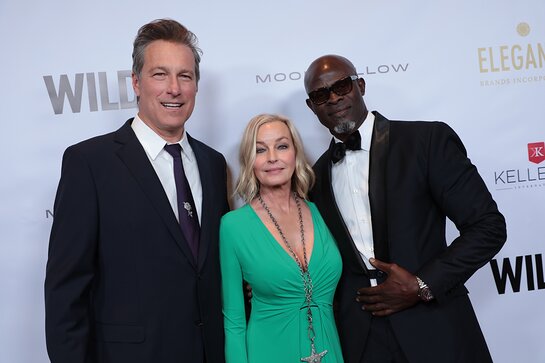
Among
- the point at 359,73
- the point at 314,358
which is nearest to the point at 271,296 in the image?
the point at 314,358

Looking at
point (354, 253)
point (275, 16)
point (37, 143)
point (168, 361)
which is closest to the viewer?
point (168, 361)

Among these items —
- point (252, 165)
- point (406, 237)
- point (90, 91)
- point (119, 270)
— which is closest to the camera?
point (119, 270)

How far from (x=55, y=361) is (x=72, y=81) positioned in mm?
1355

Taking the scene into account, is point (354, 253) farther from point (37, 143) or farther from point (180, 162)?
point (37, 143)

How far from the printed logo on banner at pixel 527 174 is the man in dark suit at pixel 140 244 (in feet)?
5.60

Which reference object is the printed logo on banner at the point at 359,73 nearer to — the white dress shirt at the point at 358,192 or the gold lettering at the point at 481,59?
the gold lettering at the point at 481,59

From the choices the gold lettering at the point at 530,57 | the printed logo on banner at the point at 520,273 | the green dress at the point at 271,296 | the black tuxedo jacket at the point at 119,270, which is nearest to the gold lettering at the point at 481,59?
the gold lettering at the point at 530,57

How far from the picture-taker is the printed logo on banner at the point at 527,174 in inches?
115

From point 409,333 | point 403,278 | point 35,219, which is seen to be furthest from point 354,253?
point 35,219

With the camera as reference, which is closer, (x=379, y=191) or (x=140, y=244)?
(x=140, y=244)

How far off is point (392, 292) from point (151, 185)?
93 cm

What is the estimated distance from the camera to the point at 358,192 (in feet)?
6.89

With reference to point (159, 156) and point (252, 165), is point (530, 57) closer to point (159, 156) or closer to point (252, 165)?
point (252, 165)

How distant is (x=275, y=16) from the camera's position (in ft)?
8.95
